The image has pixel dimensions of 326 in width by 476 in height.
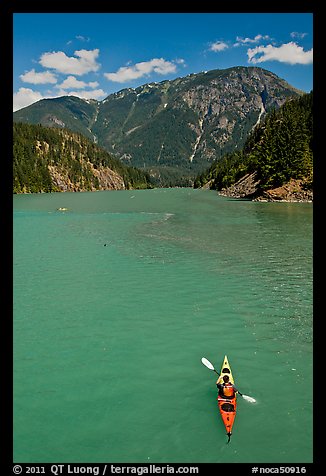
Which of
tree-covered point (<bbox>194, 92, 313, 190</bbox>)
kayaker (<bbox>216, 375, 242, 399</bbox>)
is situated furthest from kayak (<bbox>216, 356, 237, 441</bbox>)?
tree-covered point (<bbox>194, 92, 313, 190</bbox>)

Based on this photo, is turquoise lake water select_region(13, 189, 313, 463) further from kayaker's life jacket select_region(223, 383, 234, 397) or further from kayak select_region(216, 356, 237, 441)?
kayaker's life jacket select_region(223, 383, 234, 397)

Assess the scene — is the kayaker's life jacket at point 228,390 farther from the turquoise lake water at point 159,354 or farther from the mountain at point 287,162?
the mountain at point 287,162

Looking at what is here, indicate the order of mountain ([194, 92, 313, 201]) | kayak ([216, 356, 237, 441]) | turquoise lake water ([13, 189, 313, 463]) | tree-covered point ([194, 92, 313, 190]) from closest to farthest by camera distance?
1. turquoise lake water ([13, 189, 313, 463])
2. kayak ([216, 356, 237, 441])
3. mountain ([194, 92, 313, 201])
4. tree-covered point ([194, 92, 313, 190])

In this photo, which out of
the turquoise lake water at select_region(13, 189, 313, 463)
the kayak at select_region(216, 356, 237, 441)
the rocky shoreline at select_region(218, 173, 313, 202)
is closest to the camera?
the turquoise lake water at select_region(13, 189, 313, 463)

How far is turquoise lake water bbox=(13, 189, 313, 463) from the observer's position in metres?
15.3

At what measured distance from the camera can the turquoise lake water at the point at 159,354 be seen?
15273 millimetres

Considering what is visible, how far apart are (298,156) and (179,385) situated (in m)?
125

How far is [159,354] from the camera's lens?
73.2 ft

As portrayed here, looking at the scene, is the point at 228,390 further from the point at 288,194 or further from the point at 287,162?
the point at 287,162

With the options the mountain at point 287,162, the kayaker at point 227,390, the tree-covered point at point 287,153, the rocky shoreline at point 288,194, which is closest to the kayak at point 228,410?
the kayaker at point 227,390

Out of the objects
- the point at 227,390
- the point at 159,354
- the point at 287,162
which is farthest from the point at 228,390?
the point at 287,162
